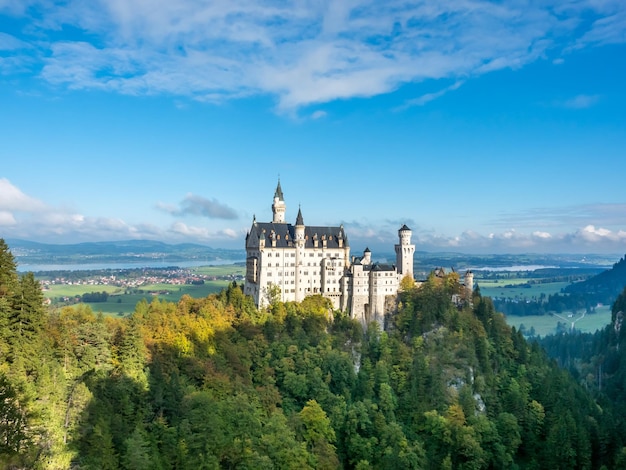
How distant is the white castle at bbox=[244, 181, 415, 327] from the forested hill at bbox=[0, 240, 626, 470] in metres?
2.82

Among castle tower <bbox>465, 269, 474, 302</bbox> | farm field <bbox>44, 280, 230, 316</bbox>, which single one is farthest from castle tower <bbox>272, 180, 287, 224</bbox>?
farm field <bbox>44, 280, 230, 316</bbox>

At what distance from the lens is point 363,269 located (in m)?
90.4

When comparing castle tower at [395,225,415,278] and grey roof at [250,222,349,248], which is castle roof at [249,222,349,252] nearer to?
grey roof at [250,222,349,248]

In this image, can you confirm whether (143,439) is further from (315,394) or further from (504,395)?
(504,395)

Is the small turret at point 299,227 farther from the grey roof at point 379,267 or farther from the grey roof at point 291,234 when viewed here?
the grey roof at point 379,267

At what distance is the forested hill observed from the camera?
4316cm

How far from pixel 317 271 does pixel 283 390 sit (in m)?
24.1

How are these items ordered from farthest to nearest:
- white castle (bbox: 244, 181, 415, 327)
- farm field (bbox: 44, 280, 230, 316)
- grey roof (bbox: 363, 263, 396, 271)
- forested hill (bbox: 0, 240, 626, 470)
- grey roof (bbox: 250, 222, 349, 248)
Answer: farm field (bbox: 44, 280, 230, 316), grey roof (bbox: 363, 263, 396, 271), grey roof (bbox: 250, 222, 349, 248), white castle (bbox: 244, 181, 415, 327), forested hill (bbox: 0, 240, 626, 470)

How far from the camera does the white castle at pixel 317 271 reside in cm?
8700

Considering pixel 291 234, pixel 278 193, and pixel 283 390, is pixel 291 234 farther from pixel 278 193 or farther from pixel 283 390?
pixel 283 390

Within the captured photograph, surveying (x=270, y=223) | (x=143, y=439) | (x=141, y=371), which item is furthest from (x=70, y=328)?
(x=270, y=223)

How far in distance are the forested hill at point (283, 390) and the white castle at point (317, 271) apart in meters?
2.82

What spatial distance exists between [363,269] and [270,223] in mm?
17515

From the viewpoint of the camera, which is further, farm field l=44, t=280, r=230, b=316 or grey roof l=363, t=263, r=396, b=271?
farm field l=44, t=280, r=230, b=316
